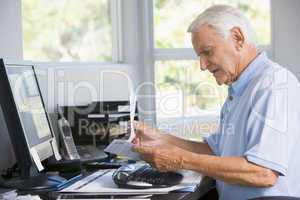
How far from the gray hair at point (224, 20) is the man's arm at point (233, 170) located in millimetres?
465

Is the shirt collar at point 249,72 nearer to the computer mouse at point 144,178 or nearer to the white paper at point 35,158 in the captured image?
the computer mouse at point 144,178

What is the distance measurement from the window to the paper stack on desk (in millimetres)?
1366

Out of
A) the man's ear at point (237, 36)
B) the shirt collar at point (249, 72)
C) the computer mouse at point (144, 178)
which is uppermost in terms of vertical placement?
the man's ear at point (237, 36)

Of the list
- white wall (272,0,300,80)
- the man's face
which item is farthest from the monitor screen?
white wall (272,0,300,80)

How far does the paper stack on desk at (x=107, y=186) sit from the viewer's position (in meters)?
1.57

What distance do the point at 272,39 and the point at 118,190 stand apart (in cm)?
206

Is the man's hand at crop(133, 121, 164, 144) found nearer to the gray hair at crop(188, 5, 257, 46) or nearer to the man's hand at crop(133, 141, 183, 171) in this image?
the man's hand at crop(133, 141, 183, 171)

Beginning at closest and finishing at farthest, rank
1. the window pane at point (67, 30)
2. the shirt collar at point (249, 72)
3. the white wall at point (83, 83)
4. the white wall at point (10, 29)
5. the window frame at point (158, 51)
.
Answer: the shirt collar at point (249, 72) < the white wall at point (10, 29) < the white wall at point (83, 83) < the window pane at point (67, 30) < the window frame at point (158, 51)

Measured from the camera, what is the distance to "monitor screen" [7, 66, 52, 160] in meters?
1.67

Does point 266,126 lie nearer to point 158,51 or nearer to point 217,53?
point 217,53

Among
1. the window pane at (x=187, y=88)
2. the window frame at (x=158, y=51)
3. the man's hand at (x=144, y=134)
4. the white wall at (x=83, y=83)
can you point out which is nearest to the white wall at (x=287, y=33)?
the window frame at (x=158, y=51)

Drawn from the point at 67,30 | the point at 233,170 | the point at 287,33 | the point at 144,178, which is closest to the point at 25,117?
the point at 144,178

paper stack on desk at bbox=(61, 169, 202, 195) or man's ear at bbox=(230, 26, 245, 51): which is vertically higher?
man's ear at bbox=(230, 26, 245, 51)

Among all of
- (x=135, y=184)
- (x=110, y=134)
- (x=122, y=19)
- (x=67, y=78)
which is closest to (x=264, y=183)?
(x=135, y=184)
